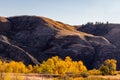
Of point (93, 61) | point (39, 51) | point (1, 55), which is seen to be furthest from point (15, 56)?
point (93, 61)

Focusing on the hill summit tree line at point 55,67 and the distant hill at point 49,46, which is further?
the distant hill at point 49,46

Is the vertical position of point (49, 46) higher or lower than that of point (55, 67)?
higher

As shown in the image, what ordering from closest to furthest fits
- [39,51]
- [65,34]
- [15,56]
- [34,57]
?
1. [15,56]
2. [34,57]
3. [39,51]
4. [65,34]

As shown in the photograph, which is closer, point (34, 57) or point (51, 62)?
point (51, 62)

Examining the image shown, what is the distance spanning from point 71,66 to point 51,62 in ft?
30.3

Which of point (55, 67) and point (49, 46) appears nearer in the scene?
point (55, 67)

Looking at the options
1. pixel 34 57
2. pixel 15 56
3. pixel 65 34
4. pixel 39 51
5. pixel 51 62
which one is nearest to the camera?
pixel 51 62

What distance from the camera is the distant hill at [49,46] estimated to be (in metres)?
154

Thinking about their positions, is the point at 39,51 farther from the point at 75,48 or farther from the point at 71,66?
the point at 71,66

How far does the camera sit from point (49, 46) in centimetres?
17900

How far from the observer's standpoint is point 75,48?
167250 millimetres

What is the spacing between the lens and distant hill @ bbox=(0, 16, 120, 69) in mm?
154125

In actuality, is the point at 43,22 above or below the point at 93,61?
above

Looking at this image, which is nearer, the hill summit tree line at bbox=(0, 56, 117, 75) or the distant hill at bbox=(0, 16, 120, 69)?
the hill summit tree line at bbox=(0, 56, 117, 75)
